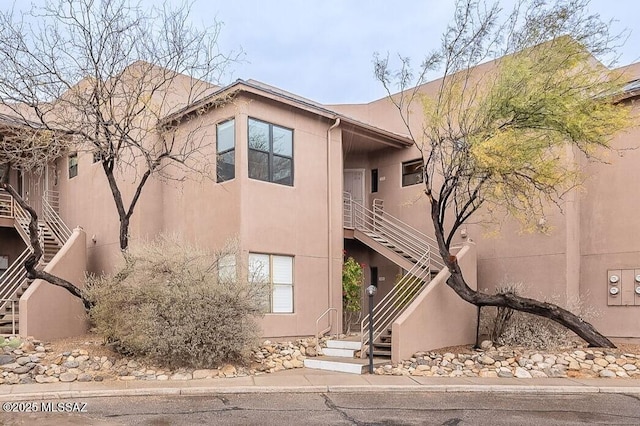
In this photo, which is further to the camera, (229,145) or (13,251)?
(13,251)

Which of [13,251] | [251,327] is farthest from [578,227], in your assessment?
[13,251]

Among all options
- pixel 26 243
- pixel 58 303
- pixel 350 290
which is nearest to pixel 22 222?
pixel 26 243

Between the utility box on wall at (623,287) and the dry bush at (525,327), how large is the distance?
0.62 m

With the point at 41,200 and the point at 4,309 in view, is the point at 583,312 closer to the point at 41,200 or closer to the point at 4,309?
the point at 4,309

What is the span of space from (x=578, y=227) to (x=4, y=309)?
15.4 m

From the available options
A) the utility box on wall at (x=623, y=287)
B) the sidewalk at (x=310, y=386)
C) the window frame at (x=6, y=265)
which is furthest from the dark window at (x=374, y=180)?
the window frame at (x=6, y=265)

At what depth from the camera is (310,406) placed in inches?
357

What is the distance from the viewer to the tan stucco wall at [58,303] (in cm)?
1373

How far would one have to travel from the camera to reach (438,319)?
43.7 feet

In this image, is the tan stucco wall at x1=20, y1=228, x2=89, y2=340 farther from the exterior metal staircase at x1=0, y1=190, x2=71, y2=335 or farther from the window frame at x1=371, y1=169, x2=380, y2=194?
the window frame at x1=371, y1=169, x2=380, y2=194

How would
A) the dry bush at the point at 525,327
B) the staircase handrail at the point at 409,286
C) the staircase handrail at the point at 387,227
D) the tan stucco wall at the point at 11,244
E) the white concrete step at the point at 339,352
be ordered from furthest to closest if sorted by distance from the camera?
the tan stucco wall at the point at 11,244, the staircase handrail at the point at 387,227, the staircase handrail at the point at 409,286, the white concrete step at the point at 339,352, the dry bush at the point at 525,327

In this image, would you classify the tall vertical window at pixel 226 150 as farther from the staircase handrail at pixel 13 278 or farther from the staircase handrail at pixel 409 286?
the staircase handrail at pixel 13 278

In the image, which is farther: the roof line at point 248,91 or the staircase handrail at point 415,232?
the staircase handrail at point 415,232

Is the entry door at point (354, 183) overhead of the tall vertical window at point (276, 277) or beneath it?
overhead
